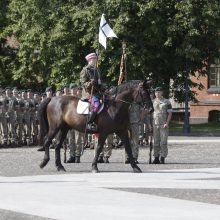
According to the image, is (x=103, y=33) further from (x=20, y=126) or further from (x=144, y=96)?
(x=20, y=126)

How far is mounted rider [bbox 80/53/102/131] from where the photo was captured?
18.4 m

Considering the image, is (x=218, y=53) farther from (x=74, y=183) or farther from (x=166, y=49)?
(x=74, y=183)

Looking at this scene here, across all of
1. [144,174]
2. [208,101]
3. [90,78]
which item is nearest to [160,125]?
[90,78]

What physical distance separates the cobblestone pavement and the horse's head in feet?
4.85

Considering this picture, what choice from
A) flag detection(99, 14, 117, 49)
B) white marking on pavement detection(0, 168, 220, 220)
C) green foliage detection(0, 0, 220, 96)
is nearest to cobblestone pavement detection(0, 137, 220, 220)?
white marking on pavement detection(0, 168, 220, 220)

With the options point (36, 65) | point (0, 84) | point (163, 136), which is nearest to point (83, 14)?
point (36, 65)

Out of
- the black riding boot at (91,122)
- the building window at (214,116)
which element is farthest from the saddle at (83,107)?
the building window at (214,116)

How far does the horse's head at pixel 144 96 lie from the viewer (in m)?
18.7

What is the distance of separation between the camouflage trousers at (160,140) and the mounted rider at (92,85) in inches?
125

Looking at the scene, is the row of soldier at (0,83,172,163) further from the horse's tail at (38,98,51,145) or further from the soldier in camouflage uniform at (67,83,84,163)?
the horse's tail at (38,98,51,145)

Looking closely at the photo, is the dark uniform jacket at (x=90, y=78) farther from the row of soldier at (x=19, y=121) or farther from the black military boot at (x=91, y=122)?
the row of soldier at (x=19, y=121)

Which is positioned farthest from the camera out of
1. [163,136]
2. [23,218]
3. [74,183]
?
[163,136]

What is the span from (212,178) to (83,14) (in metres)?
24.6

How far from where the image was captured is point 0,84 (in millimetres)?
48281
